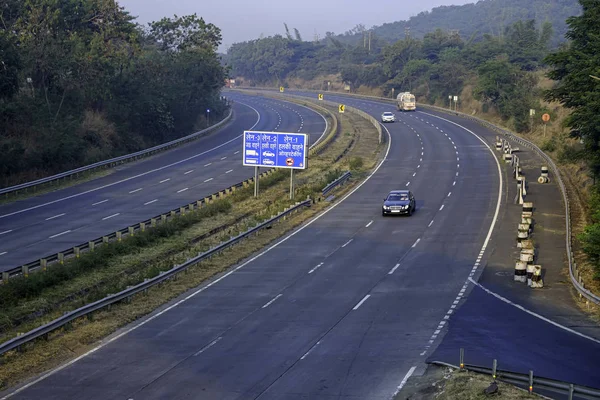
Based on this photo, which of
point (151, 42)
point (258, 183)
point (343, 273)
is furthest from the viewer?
point (151, 42)

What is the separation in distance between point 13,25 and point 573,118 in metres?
50.0

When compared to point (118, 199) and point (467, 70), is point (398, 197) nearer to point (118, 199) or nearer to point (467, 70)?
point (118, 199)

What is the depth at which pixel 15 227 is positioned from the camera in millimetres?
41938

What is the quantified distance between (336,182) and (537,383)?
127ft

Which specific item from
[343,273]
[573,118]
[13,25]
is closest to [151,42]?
[13,25]

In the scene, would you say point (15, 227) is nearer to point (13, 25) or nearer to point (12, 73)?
point (12, 73)

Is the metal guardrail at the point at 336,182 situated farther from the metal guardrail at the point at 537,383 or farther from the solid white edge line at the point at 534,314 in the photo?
the metal guardrail at the point at 537,383

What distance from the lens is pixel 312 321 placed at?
24.4 m

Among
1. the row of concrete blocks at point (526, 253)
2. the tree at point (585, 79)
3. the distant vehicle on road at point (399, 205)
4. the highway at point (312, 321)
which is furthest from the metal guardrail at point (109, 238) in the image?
the tree at point (585, 79)

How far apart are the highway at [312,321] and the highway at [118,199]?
10.0m

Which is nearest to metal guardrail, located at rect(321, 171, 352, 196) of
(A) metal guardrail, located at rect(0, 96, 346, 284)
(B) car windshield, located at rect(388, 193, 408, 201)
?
(A) metal guardrail, located at rect(0, 96, 346, 284)

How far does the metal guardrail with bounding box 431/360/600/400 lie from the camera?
15656 millimetres

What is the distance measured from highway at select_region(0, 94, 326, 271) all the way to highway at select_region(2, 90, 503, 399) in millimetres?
10042

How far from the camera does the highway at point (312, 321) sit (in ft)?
61.3
